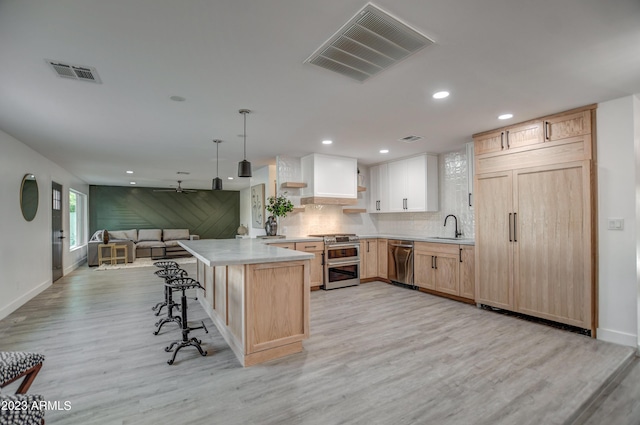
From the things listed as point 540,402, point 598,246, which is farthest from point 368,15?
point 598,246

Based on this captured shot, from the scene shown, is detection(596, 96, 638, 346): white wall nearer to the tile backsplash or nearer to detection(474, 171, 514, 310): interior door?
detection(474, 171, 514, 310): interior door

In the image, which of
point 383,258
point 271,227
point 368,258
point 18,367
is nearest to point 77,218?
point 271,227

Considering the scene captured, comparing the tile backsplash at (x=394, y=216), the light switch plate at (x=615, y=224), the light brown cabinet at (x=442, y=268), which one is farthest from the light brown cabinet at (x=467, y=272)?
the light switch plate at (x=615, y=224)

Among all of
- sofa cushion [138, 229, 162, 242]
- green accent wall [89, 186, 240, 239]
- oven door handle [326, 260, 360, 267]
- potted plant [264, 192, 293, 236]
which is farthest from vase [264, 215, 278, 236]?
green accent wall [89, 186, 240, 239]

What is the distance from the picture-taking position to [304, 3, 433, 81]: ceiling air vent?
71.9 inches

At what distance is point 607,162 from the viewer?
10.1 feet

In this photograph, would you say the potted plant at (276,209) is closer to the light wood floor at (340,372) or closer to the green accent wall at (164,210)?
the light wood floor at (340,372)

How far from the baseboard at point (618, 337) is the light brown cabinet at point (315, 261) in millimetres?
3617

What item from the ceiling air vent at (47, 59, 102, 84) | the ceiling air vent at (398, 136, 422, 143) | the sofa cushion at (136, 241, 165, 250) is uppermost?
the ceiling air vent at (47, 59, 102, 84)

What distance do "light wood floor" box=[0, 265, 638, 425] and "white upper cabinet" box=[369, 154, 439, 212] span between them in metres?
2.13

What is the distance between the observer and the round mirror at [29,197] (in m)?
4.58

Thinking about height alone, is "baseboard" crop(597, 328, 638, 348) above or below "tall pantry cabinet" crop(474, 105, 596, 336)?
below

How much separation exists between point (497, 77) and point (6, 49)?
11.9ft

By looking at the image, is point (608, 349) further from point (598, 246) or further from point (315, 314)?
point (315, 314)
